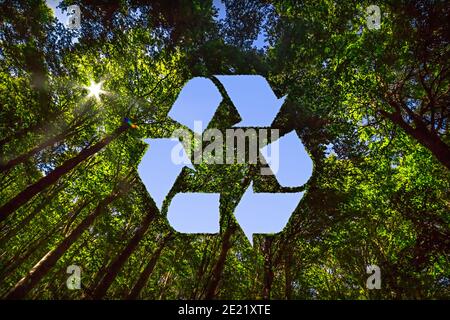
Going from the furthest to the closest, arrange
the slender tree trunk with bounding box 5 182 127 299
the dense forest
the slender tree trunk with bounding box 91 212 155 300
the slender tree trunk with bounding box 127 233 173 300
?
the slender tree trunk with bounding box 127 233 173 300 < the slender tree trunk with bounding box 91 212 155 300 < the slender tree trunk with bounding box 5 182 127 299 < the dense forest

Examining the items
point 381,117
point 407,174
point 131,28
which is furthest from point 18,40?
point 407,174

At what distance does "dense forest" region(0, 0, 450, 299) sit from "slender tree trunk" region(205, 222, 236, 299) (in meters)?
0.10

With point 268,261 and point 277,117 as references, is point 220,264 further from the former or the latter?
point 277,117

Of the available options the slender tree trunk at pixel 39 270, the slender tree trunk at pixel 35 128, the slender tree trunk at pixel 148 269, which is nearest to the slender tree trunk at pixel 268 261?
the slender tree trunk at pixel 148 269

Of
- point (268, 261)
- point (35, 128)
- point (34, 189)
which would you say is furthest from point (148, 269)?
point (35, 128)

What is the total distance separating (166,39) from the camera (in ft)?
43.1

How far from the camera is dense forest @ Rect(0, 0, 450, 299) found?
9312 millimetres

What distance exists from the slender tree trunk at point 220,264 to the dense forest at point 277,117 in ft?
0.33

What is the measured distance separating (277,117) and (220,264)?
29.3 feet

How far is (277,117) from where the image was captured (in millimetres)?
13180

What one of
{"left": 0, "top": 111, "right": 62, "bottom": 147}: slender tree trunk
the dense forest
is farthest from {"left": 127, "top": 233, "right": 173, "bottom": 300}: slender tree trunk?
{"left": 0, "top": 111, "right": 62, "bottom": 147}: slender tree trunk

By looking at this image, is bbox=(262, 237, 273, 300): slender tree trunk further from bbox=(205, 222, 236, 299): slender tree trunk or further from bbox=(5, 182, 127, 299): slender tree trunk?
bbox=(5, 182, 127, 299): slender tree trunk
